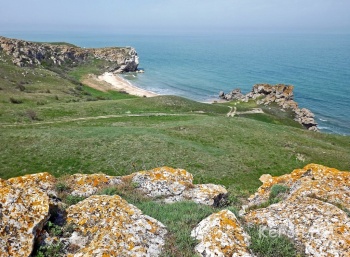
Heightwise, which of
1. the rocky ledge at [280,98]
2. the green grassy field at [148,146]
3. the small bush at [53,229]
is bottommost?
the rocky ledge at [280,98]

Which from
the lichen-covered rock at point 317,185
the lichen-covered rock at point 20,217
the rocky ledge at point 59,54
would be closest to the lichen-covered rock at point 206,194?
the lichen-covered rock at point 317,185

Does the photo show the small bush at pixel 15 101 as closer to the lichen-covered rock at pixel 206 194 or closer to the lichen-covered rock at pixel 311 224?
the lichen-covered rock at pixel 206 194

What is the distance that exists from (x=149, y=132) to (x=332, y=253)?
3321 cm

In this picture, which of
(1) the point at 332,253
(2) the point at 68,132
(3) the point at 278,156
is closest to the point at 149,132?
(2) the point at 68,132

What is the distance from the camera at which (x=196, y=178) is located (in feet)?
96.0

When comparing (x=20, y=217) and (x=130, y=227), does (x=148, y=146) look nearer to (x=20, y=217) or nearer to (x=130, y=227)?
(x=130, y=227)

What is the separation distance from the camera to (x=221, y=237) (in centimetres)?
1006

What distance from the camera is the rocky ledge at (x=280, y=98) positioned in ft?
302

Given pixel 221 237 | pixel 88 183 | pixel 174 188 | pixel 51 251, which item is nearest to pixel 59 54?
pixel 88 183

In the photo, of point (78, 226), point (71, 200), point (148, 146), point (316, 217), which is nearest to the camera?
point (78, 226)

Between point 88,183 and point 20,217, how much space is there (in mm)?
6747

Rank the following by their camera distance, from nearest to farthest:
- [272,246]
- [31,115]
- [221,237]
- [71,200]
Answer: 1. [221,237]
2. [272,246]
3. [71,200]
4. [31,115]

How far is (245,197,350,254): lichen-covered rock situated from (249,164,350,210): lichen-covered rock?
7.69 ft

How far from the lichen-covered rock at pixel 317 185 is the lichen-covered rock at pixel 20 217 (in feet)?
36.1
